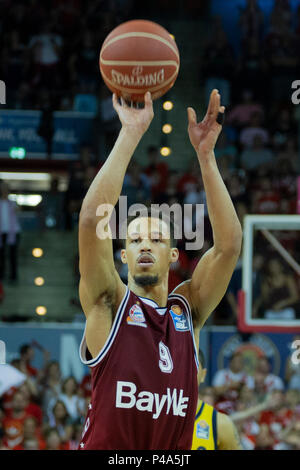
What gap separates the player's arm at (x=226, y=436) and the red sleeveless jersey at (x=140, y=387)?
1.53 metres

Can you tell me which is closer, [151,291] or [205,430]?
[151,291]

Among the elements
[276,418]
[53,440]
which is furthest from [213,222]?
[276,418]

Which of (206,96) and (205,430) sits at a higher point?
(206,96)

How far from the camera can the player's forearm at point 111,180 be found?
4.14 meters

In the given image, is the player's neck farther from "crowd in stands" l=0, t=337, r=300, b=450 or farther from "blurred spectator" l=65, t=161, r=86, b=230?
"blurred spectator" l=65, t=161, r=86, b=230

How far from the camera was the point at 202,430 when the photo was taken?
600 centimetres

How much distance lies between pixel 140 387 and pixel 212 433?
187 centimetres

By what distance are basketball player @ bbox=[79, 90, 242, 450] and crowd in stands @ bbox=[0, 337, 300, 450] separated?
175 inches

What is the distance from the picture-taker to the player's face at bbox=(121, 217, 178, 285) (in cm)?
457

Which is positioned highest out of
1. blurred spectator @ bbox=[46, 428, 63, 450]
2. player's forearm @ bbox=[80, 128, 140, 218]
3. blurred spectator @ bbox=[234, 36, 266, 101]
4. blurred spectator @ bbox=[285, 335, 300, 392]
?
blurred spectator @ bbox=[234, 36, 266, 101]

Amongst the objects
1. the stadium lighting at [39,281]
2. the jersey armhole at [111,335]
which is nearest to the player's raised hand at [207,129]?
the jersey armhole at [111,335]

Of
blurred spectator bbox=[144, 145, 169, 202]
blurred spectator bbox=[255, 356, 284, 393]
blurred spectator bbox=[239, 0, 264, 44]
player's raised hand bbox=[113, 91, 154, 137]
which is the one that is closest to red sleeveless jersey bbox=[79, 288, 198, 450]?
player's raised hand bbox=[113, 91, 154, 137]

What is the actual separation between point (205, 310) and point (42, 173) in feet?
29.5

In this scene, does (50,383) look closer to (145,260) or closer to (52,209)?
(52,209)
